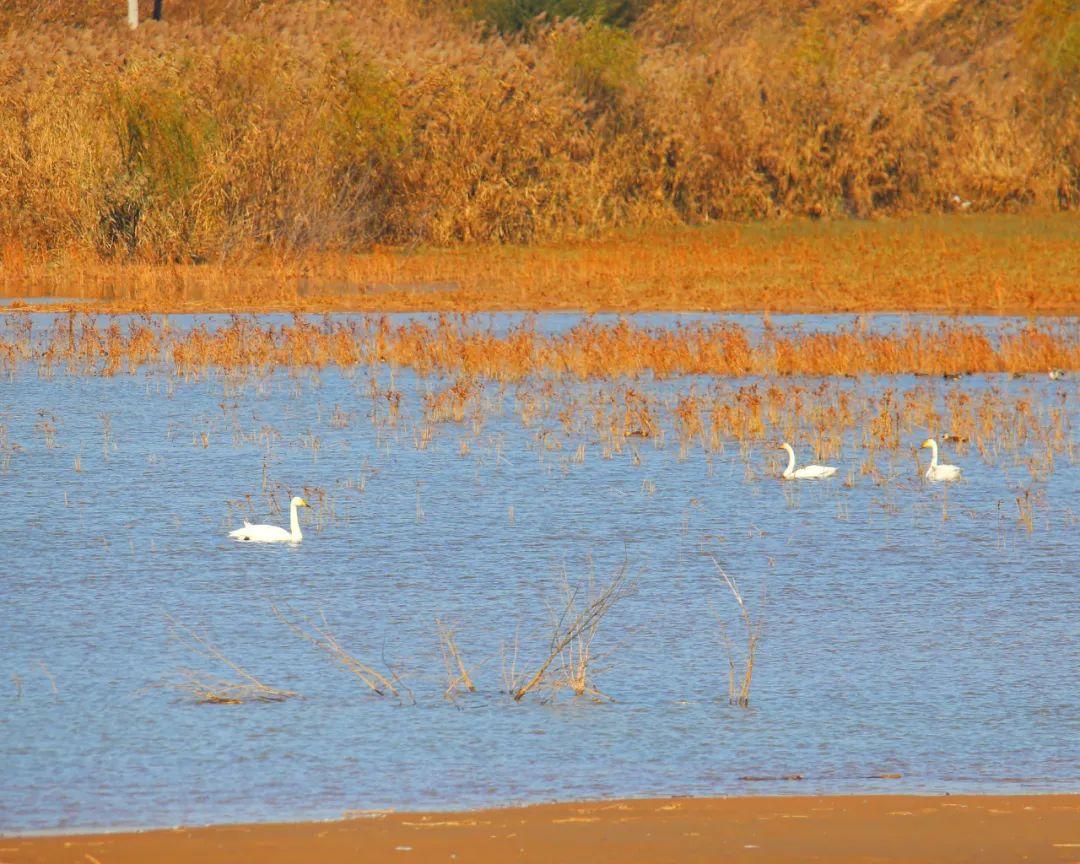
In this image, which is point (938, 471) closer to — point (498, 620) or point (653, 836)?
point (498, 620)

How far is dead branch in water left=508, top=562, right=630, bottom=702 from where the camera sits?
7.93 meters

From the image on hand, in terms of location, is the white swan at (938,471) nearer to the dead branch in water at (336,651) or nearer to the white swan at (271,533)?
the white swan at (271,533)

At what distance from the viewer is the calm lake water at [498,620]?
6879mm

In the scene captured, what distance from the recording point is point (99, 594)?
979 cm

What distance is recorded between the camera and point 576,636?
28.1ft

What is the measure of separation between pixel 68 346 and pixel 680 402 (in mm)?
7745

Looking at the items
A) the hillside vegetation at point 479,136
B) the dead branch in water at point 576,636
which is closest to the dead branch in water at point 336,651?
the dead branch in water at point 576,636

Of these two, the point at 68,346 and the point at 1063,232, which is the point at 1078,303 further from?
the point at 68,346

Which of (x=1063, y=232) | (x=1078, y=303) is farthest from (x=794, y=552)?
(x=1063, y=232)

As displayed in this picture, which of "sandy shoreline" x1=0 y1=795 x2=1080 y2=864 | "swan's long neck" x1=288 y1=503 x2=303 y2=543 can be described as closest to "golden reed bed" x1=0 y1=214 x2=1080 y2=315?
"swan's long neck" x1=288 y1=503 x2=303 y2=543

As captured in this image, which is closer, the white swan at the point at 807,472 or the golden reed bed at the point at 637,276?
the white swan at the point at 807,472

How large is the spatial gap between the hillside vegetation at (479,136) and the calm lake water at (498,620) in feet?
50.2

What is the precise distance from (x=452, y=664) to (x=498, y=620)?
0.85 metres

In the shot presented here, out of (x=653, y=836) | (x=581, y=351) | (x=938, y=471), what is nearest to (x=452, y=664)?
(x=653, y=836)
